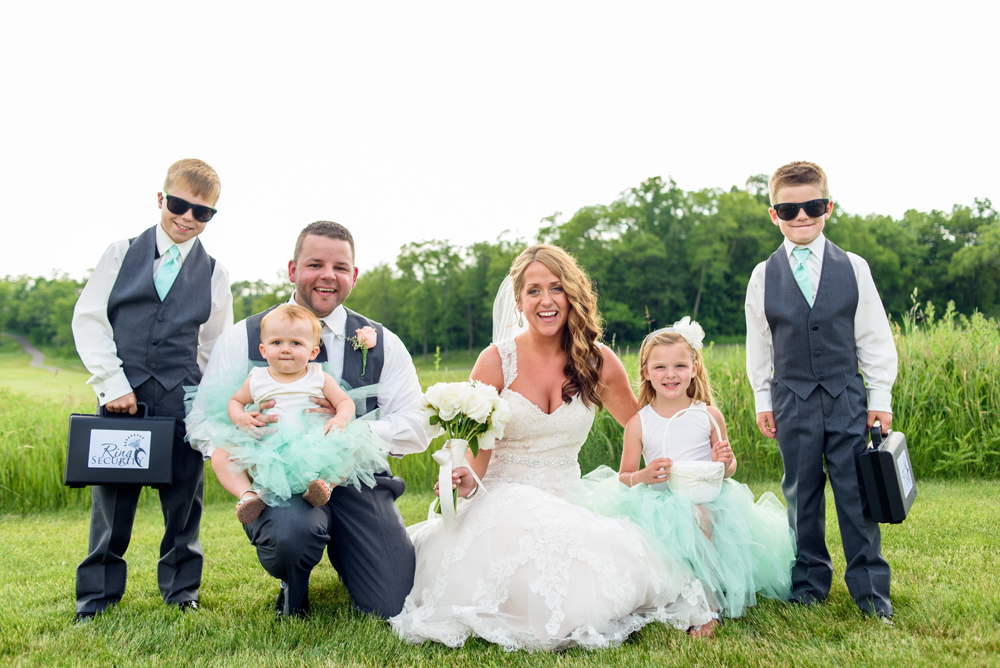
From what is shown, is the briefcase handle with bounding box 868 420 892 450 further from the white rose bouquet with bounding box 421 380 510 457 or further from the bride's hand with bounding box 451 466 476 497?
the bride's hand with bounding box 451 466 476 497

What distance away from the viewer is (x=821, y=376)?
3.41 meters

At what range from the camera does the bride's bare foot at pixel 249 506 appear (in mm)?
3168

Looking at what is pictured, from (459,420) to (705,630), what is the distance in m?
1.53

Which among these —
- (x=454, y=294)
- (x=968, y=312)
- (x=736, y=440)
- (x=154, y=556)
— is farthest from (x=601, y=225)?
(x=154, y=556)

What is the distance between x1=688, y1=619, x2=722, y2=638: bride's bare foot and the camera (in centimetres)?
311

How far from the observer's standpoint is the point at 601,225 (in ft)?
171

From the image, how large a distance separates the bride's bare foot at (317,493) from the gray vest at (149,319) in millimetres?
1026

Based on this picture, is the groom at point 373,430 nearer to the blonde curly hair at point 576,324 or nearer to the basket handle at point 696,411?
the blonde curly hair at point 576,324

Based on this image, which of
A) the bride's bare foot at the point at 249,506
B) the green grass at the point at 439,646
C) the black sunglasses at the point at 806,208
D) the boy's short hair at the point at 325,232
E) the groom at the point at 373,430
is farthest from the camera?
the boy's short hair at the point at 325,232

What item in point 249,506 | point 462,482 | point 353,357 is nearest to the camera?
point 249,506

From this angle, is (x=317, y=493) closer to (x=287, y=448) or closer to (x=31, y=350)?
(x=287, y=448)

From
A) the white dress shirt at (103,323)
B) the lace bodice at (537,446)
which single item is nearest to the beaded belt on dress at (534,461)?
the lace bodice at (537,446)

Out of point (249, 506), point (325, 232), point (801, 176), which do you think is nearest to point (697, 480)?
point (801, 176)

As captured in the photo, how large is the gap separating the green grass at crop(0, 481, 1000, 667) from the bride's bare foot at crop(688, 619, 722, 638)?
0.05m
